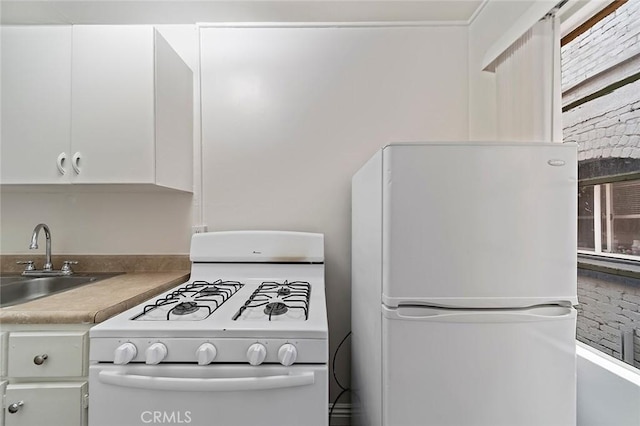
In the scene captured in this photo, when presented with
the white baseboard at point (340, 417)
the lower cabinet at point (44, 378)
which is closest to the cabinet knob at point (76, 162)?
the lower cabinet at point (44, 378)

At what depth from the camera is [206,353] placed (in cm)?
99

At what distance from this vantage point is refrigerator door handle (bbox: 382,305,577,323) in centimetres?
101

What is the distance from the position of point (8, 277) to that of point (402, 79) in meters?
2.42

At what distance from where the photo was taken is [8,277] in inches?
69.0

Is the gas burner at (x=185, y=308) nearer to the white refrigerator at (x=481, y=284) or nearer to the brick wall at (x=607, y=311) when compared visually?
the white refrigerator at (x=481, y=284)

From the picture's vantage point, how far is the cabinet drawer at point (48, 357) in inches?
43.6

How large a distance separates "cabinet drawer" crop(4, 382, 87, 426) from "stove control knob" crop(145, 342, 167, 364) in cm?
34

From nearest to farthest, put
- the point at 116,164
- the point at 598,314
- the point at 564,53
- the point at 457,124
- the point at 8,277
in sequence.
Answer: the point at 598,314
the point at 564,53
the point at 116,164
the point at 8,277
the point at 457,124

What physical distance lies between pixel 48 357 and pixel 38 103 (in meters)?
1.16

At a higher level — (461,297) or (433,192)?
(433,192)

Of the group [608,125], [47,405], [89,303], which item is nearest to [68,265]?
[89,303]

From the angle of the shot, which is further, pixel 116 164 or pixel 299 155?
pixel 299 155

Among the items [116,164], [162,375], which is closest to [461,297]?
[162,375]

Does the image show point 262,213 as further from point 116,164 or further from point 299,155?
point 116,164
